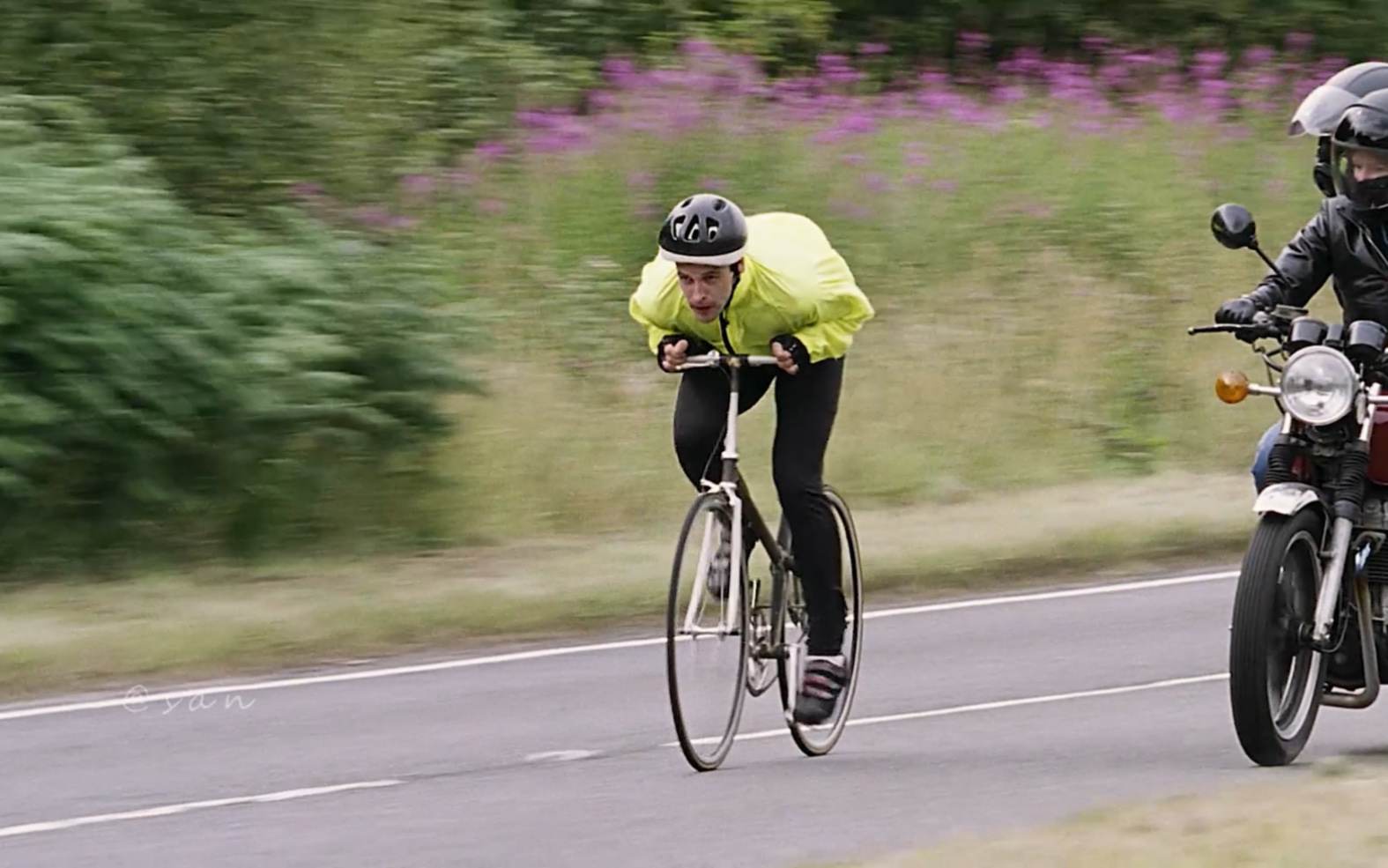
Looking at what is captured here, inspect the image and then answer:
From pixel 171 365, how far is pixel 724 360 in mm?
4828

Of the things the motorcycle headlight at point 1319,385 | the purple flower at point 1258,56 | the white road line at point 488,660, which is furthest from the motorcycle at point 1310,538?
the purple flower at point 1258,56

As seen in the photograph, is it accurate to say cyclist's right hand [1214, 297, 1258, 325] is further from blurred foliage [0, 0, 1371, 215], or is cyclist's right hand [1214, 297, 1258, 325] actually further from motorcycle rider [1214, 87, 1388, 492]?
blurred foliage [0, 0, 1371, 215]

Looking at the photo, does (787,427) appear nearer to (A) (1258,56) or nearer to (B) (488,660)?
(B) (488,660)

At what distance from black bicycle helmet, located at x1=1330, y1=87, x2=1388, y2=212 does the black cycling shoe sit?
225 cm

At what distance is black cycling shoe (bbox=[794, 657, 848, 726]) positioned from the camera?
8.37 m

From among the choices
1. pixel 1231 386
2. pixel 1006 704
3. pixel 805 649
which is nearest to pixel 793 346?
pixel 805 649

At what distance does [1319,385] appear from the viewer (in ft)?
24.4

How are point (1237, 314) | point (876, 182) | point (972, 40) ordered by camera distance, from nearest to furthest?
point (1237, 314) < point (876, 182) < point (972, 40)

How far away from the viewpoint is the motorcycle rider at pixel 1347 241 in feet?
25.1

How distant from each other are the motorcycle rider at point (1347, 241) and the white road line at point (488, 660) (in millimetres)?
3555

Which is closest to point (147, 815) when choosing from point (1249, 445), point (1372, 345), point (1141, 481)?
point (1372, 345)

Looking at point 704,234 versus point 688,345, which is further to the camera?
point 688,345

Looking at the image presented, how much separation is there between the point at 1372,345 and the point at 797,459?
5.93ft

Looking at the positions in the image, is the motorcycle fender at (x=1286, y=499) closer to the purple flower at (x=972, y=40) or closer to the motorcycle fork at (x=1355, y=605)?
the motorcycle fork at (x=1355, y=605)
